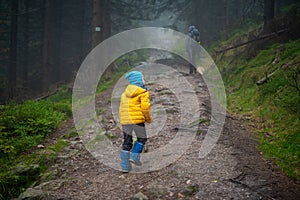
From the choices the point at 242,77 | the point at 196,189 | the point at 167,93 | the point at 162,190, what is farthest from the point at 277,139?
the point at 242,77

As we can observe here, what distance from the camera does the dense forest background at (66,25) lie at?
18.4 meters

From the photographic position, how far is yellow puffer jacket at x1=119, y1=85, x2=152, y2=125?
4.82 m

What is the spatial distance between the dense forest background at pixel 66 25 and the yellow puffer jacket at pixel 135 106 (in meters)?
12.5

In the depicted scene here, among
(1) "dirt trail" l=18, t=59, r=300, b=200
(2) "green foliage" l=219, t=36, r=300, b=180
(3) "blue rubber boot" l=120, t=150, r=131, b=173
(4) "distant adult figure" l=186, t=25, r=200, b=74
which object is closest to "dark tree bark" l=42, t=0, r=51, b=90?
(4) "distant adult figure" l=186, t=25, r=200, b=74

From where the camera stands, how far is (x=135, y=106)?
4.83m

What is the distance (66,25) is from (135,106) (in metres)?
20.6

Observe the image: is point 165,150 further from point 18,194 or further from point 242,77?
point 242,77

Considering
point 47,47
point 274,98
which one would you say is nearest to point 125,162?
point 274,98

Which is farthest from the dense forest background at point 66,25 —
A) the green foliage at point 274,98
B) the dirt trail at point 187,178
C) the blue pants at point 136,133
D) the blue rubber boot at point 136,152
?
the blue rubber boot at point 136,152

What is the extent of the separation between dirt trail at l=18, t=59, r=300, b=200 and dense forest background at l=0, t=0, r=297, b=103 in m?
12.4

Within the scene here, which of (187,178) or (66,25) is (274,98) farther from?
(66,25)

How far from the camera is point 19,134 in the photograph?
22.5 feet

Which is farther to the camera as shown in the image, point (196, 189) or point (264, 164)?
point (264, 164)

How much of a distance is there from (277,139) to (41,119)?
6269 mm
